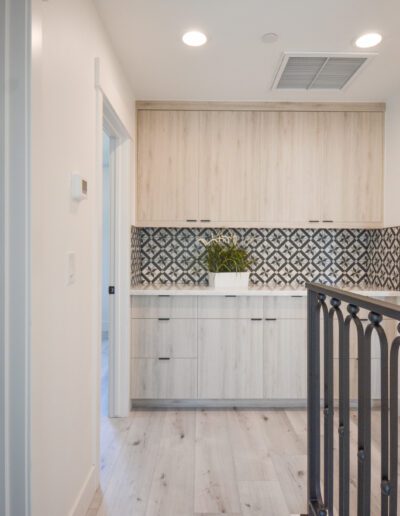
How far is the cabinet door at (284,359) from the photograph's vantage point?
310cm

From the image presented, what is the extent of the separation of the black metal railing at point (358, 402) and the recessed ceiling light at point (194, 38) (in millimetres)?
1625

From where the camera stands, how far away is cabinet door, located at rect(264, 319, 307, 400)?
310 cm


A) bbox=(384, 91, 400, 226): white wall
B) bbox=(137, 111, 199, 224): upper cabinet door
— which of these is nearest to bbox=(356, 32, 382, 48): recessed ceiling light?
bbox=(384, 91, 400, 226): white wall

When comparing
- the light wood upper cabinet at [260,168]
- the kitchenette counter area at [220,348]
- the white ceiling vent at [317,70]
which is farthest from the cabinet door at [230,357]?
the white ceiling vent at [317,70]

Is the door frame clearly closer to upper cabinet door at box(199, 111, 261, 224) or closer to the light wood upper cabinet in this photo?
the light wood upper cabinet

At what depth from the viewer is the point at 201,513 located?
185 centimetres

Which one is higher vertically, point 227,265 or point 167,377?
point 227,265

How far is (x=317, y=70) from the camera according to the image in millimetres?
2721

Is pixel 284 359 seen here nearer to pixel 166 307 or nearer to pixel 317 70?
pixel 166 307

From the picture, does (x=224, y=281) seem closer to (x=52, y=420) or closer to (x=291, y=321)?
(x=291, y=321)

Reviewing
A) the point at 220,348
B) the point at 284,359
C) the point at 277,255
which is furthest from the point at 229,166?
the point at 284,359

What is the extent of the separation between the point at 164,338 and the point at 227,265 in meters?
0.81

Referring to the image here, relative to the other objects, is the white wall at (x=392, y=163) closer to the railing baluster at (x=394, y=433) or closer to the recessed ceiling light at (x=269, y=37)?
the recessed ceiling light at (x=269, y=37)

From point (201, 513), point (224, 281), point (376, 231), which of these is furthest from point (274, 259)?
point (201, 513)
